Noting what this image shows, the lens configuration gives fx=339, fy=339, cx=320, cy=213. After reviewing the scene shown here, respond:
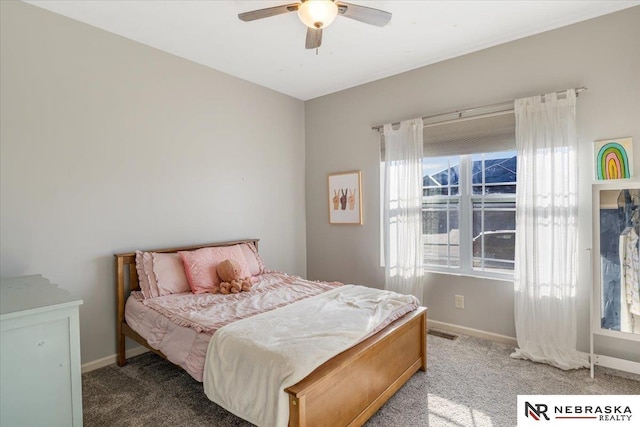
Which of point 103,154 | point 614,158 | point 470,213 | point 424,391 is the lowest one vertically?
point 424,391

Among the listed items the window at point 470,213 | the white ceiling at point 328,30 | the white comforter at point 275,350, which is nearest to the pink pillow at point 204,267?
the white comforter at point 275,350

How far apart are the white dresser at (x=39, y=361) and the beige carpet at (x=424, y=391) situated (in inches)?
18.4

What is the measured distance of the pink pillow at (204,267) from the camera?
2.86 metres

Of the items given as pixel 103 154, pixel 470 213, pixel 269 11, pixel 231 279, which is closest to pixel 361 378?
pixel 231 279

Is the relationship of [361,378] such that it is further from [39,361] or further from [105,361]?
[105,361]

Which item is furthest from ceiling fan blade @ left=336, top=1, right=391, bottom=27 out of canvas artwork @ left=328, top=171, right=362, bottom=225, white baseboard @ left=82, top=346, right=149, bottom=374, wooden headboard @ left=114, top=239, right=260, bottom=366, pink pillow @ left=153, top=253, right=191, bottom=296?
white baseboard @ left=82, top=346, right=149, bottom=374

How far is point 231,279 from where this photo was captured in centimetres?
290

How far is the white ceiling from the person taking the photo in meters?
2.46

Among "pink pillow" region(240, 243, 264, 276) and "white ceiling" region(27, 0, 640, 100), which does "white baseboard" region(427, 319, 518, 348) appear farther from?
"white ceiling" region(27, 0, 640, 100)

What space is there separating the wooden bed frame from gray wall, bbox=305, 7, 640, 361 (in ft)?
3.23

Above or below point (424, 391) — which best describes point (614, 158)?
above

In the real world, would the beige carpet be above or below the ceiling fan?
below

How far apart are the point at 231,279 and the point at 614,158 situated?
3.11 m

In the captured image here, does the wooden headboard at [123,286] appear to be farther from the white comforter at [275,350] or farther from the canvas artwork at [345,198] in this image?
the canvas artwork at [345,198]
